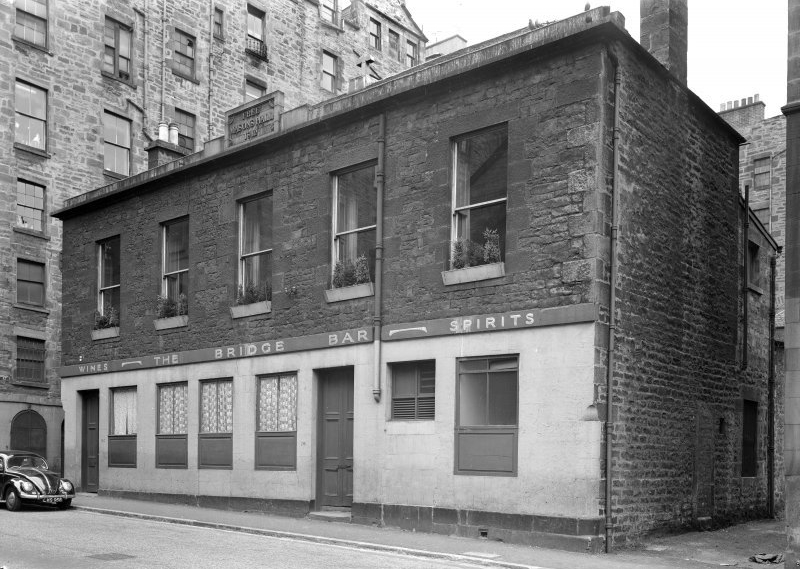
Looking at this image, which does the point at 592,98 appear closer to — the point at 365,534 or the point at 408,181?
the point at 408,181

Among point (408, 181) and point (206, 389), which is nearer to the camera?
point (408, 181)

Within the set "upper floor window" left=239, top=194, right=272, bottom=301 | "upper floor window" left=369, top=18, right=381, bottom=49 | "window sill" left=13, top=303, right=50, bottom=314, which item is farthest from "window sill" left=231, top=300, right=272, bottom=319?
"upper floor window" left=369, top=18, right=381, bottom=49

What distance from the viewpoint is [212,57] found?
3916 cm

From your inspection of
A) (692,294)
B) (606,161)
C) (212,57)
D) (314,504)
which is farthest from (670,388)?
(212,57)

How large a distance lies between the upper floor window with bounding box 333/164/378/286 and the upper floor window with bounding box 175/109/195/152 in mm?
20138

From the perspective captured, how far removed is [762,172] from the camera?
44594mm

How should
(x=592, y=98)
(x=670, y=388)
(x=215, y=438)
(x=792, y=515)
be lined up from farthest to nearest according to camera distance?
(x=215, y=438) → (x=670, y=388) → (x=592, y=98) → (x=792, y=515)

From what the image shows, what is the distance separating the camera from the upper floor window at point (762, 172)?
145 ft

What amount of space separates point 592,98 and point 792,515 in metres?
6.62

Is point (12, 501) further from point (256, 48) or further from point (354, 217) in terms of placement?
point (256, 48)

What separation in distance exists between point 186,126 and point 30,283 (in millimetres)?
8949

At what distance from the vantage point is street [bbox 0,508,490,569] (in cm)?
1241

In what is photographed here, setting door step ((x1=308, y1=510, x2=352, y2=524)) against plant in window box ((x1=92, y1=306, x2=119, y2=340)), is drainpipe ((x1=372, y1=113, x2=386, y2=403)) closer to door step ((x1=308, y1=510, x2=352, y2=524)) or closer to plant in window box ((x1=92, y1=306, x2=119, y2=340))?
door step ((x1=308, y1=510, x2=352, y2=524))

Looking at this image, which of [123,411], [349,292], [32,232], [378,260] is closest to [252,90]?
[32,232]
